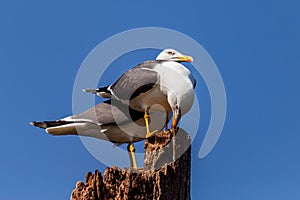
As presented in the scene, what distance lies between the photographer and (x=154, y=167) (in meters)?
7.32

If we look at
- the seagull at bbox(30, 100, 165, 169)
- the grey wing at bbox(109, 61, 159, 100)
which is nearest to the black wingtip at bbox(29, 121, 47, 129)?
the seagull at bbox(30, 100, 165, 169)

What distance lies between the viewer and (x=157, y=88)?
9.91 m

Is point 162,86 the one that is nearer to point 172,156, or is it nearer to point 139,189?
point 172,156

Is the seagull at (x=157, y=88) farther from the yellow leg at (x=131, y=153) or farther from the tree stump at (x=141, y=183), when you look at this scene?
the tree stump at (x=141, y=183)

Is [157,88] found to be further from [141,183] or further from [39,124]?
[141,183]

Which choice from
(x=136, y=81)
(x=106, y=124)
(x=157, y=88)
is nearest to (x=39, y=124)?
(x=106, y=124)

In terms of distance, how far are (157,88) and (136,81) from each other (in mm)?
433

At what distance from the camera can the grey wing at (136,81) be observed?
391 inches

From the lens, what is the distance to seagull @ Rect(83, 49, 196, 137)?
9.47 metres

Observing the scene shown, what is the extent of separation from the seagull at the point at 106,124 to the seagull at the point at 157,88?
0.46m

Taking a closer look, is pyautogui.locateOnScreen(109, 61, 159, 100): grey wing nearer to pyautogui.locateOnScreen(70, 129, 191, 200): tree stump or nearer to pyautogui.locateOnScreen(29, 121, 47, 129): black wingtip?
pyautogui.locateOnScreen(29, 121, 47, 129): black wingtip

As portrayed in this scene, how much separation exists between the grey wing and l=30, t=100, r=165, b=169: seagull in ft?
1.71

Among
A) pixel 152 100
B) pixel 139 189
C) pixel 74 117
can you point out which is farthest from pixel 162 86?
pixel 139 189

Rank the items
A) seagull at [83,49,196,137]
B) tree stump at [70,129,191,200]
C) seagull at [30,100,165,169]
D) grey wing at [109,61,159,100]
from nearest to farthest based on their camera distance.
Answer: tree stump at [70,129,191,200]
seagull at [83,49,196,137]
grey wing at [109,61,159,100]
seagull at [30,100,165,169]
